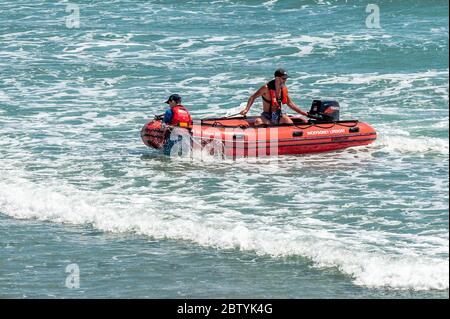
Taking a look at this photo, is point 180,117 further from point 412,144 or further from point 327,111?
point 412,144

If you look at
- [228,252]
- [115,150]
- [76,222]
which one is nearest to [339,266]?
[228,252]

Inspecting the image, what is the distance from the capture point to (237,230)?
546 inches

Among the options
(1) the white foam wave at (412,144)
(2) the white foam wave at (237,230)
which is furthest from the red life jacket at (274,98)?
(2) the white foam wave at (237,230)

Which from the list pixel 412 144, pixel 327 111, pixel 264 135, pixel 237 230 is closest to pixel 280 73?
pixel 327 111

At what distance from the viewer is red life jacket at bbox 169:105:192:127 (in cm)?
1789

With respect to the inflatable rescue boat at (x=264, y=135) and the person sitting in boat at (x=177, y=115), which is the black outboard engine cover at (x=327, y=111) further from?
the person sitting in boat at (x=177, y=115)

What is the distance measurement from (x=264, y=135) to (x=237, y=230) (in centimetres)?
439

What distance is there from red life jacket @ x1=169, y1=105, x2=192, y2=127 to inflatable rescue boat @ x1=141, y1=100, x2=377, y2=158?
84 mm

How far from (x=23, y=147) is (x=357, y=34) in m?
10.7

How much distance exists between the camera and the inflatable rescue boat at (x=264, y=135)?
17.9 meters

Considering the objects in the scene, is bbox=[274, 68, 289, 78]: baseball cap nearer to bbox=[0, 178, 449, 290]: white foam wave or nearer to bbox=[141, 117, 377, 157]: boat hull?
bbox=[141, 117, 377, 157]: boat hull

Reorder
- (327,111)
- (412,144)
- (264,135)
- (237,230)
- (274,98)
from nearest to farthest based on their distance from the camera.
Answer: (237,230) < (264,135) < (412,144) < (274,98) < (327,111)

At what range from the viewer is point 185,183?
1678 cm

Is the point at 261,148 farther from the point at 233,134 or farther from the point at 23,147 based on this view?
the point at 23,147
